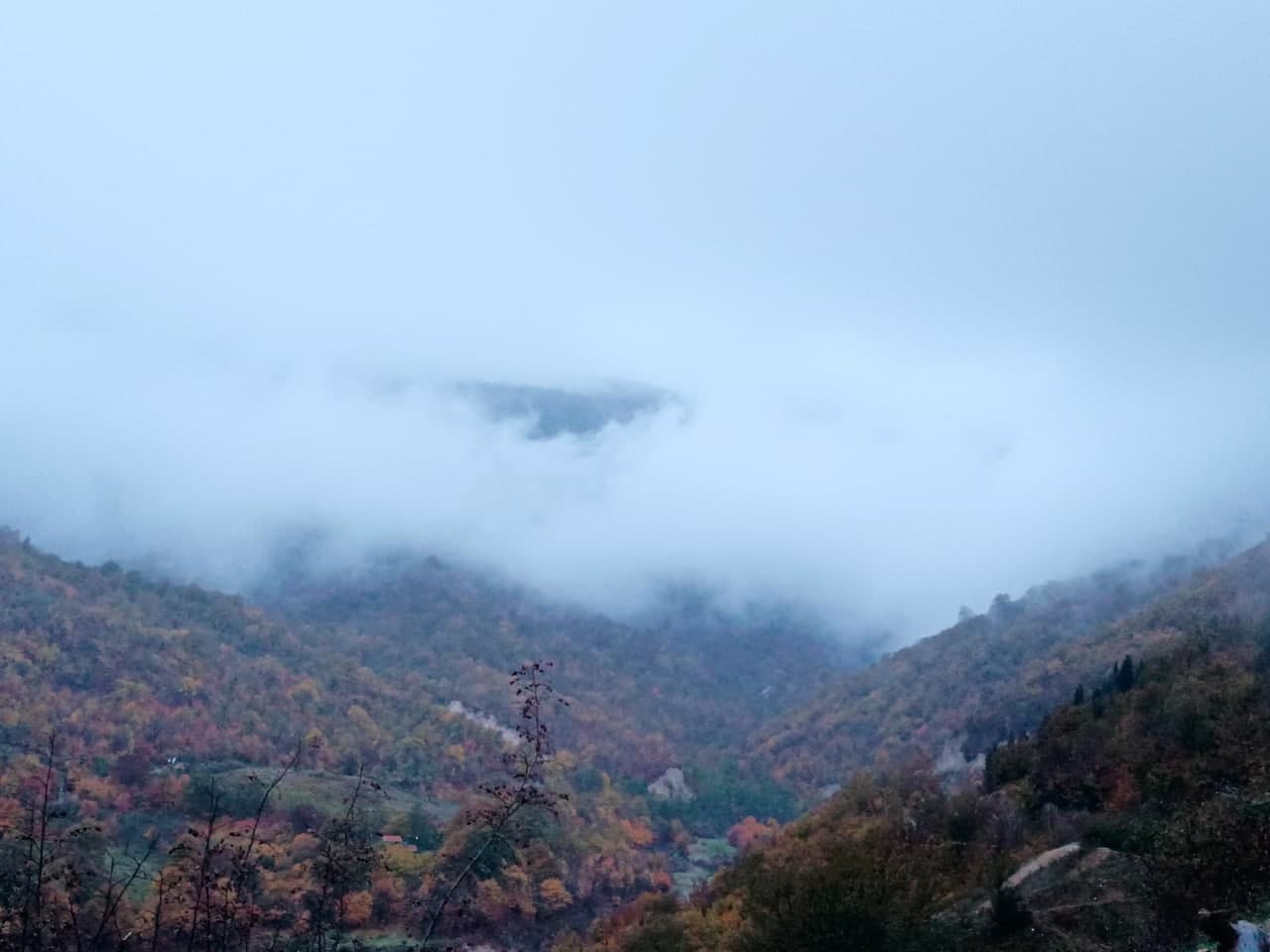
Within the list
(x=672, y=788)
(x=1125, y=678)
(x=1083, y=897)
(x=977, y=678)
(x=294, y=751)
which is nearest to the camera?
(x=1083, y=897)

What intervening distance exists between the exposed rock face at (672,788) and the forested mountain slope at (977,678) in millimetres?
14927

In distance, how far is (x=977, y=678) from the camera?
12688 cm

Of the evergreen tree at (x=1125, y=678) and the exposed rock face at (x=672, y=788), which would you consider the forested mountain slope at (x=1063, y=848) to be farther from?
the exposed rock face at (x=672, y=788)

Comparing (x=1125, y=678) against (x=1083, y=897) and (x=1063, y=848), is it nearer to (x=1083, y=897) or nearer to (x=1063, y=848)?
(x=1063, y=848)

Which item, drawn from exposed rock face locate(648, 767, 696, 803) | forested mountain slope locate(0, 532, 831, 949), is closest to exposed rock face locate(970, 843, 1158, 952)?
forested mountain slope locate(0, 532, 831, 949)

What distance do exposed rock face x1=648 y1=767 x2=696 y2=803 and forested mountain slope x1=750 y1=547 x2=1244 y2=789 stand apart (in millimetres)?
14927

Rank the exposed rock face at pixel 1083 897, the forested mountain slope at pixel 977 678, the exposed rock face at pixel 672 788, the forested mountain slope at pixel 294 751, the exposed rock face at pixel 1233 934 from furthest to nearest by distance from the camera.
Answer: the exposed rock face at pixel 672 788 → the forested mountain slope at pixel 977 678 → the forested mountain slope at pixel 294 751 → the exposed rock face at pixel 1083 897 → the exposed rock face at pixel 1233 934

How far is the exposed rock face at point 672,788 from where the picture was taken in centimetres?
12288

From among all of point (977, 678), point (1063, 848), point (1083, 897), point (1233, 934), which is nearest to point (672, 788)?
point (977, 678)

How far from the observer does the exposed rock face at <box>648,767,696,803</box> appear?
12288 cm

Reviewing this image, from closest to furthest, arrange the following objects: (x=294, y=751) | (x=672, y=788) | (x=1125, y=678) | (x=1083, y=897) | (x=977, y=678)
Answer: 1. (x=1083, y=897)
2. (x=1125, y=678)
3. (x=294, y=751)
4. (x=672, y=788)
5. (x=977, y=678)

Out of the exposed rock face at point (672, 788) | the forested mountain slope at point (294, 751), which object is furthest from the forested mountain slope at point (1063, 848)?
the exposed rock face at point (672, 788)

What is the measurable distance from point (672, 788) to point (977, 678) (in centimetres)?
3879

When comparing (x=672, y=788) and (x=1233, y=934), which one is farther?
(x=672, y=788)
